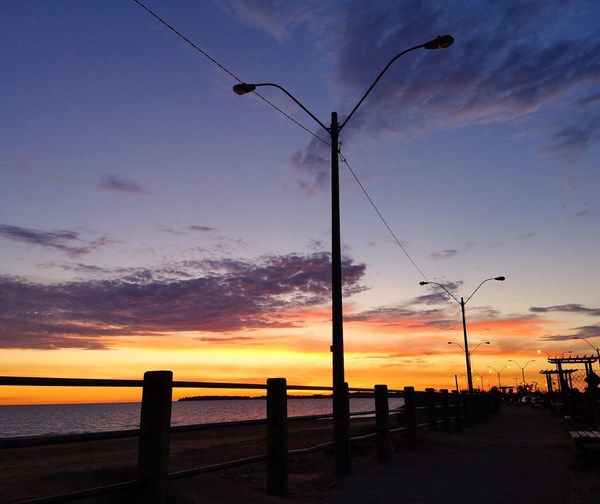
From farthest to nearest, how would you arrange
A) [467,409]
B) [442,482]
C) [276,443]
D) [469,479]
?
[467,409] < [469,479] < [442,482] < [276,443]

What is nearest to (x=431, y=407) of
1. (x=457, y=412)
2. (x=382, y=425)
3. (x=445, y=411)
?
(x=445, y=411)

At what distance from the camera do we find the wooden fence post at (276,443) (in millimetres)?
7027

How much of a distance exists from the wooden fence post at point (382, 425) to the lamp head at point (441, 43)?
749 cm

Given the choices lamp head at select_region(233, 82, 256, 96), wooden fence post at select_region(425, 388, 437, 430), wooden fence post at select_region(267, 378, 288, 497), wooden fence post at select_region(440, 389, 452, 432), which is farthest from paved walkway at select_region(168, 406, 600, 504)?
lamp head at select_region(233, 82, 256, 96)

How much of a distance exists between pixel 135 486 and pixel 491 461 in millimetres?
7774

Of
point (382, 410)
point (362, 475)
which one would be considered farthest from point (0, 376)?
point (382, 410)

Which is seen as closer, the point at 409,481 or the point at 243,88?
the point at 409,481

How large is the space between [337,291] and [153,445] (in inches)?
238

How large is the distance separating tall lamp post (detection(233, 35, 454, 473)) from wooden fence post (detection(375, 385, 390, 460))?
46.6 inches

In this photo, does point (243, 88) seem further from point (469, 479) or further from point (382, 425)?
point (469, 479)

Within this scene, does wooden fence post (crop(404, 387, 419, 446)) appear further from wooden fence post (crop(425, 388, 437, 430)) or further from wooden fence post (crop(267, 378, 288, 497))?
wooden fence post (crop(267, 378, 288, 497))

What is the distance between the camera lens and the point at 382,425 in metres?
10.7

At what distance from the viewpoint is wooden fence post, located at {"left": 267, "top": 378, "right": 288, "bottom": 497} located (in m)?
7.03

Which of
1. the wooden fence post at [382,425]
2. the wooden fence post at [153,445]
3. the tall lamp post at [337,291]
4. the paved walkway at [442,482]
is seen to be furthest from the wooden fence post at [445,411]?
the wooden fence post at [153,445]
